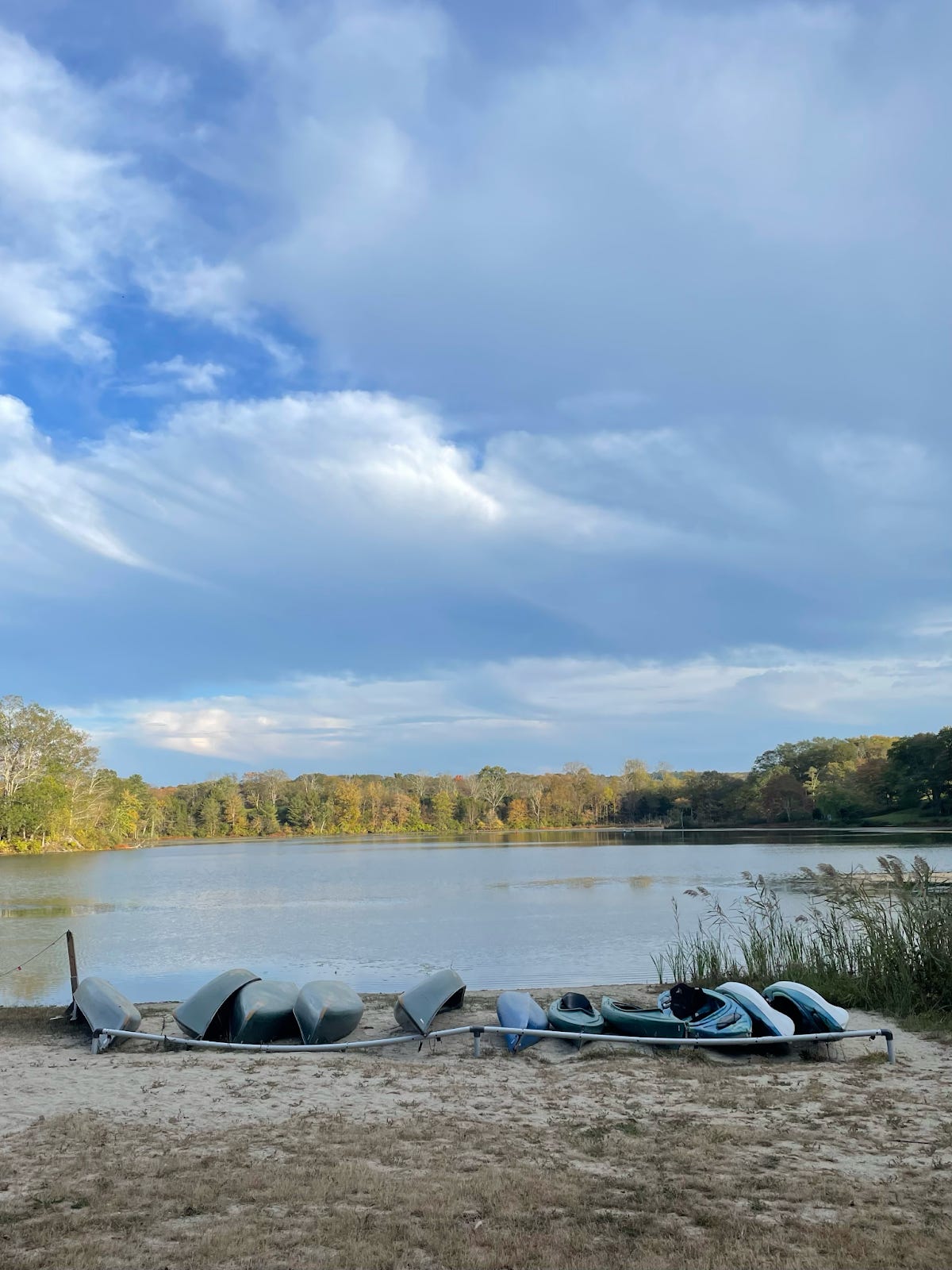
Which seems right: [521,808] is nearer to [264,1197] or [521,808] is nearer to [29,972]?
[29,972]

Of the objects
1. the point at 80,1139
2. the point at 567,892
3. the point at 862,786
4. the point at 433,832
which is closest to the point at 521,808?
the point at 433,832

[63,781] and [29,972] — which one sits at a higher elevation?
[63,781]

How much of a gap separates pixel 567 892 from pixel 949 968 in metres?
17.9

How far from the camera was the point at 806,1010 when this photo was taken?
8555mm

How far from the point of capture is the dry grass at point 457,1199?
376cm

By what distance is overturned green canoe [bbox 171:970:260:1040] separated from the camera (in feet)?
29.8

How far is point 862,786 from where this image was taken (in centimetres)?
8419

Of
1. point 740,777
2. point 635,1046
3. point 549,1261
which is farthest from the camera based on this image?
point 740,777

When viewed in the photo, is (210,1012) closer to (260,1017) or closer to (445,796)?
(260,1017)

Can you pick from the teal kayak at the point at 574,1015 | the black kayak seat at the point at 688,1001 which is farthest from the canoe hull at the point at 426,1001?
the black kayak seat at the point at 688,1001

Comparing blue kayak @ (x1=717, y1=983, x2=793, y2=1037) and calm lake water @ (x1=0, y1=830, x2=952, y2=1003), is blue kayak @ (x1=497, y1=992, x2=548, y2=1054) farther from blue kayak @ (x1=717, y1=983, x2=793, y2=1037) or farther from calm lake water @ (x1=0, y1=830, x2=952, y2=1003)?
calm lake water @ (x1=0, y1=830, x2=952, y2=1003)

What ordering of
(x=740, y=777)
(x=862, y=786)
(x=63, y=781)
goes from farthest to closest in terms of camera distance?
(x=740, y=777) < (x=862, y=786) < (x=63, y=781)

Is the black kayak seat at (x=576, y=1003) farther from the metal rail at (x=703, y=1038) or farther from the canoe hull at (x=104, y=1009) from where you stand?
the canoe hull at (x=104, y=1009)

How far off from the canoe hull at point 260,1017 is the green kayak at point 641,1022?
3.23 metres
